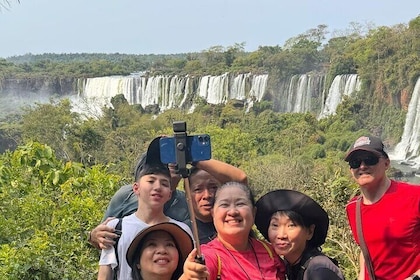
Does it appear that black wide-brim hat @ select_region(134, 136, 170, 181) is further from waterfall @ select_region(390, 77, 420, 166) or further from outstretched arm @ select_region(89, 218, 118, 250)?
waterfall @ select_region(390, 77, 420, 166)

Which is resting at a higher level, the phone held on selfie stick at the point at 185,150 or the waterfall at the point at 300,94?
the waterfall at the point at 300,94

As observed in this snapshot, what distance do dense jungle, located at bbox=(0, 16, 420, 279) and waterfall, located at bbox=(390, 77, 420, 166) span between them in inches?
41.6

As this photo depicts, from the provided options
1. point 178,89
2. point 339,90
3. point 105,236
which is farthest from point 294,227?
point 178,89

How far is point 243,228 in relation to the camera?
1.56m

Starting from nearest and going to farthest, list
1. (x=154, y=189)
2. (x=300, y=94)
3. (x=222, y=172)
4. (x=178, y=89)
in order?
(x=154, y=189) < (x=222, y=172) < (x=300, y=94) < (x=178, y=89)

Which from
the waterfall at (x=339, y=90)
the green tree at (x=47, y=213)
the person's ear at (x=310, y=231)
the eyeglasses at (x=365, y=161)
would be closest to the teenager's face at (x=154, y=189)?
the person's ear at (x=310, y=231)

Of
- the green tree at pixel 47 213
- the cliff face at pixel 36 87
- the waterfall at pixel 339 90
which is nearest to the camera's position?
the green tree at pixel 47 213

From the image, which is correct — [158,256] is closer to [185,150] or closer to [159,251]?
[159,251]

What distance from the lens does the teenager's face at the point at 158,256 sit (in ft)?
5.14

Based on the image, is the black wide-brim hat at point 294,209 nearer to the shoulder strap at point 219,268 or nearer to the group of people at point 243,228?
the group of people at point 243,228

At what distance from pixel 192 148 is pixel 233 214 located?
37cm

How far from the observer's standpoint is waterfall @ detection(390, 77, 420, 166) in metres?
28.4

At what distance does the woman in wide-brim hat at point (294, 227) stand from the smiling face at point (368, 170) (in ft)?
0.95

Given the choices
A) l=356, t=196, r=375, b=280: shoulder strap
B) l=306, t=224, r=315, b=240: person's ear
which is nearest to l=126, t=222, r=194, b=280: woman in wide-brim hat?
l=306, t=224, r=315, b=240: person's ear
